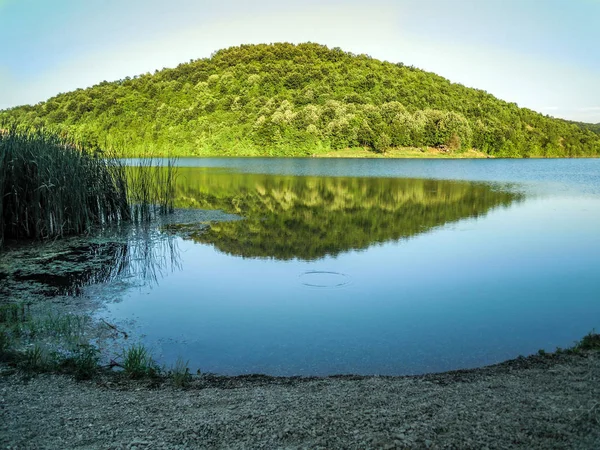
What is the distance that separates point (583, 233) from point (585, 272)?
5044 mm

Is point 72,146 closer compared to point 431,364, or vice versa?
point 431,364

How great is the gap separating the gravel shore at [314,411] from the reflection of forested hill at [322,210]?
6.35 m

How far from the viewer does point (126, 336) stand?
6.23m

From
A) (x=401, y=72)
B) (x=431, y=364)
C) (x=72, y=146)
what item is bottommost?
(x=431, y=364)

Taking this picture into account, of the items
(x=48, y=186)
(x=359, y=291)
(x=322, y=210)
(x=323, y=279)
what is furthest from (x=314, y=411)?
(x=322, y=210)

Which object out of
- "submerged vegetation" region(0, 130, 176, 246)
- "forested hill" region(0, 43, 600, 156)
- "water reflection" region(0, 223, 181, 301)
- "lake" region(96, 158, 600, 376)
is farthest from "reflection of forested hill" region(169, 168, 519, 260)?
"forested hill" region(0, 43, 600, 156)

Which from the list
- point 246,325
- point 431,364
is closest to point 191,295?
point 246,325

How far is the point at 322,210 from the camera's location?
18281 millimetres

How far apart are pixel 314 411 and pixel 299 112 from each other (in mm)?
75466

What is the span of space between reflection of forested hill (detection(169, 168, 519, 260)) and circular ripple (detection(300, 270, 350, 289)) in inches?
51.6

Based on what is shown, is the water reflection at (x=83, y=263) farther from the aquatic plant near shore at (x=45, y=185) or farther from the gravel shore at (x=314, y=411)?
the gravel shore at (x=314, y=411)

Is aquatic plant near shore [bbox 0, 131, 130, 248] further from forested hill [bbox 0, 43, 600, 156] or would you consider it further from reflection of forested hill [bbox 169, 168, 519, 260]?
forested hill [bbox 0, 43, 600, 156]

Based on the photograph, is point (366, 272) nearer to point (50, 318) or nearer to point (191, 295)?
point (191, 295)

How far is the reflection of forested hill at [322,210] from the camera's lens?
40.5 ft
